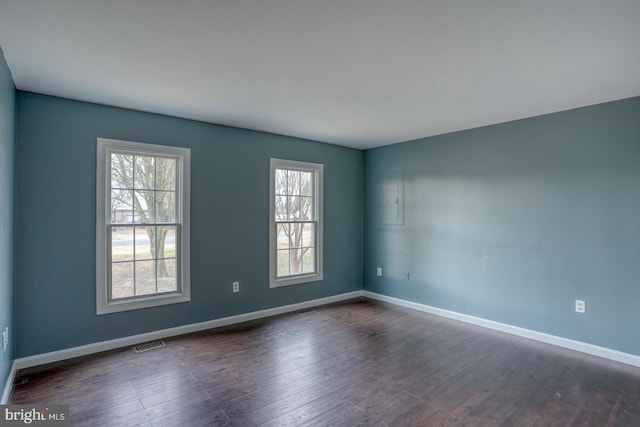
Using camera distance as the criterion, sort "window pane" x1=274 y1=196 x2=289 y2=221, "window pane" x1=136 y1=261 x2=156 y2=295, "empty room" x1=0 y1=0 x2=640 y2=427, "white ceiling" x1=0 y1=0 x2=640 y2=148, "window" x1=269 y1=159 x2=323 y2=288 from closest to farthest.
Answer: "white ceiling" x1=0 y1=0 x2=640 y2=148 → "empty room" x1=0 y1=0 x2=640 y2=427 → "window pane" x1=136 y1=261 x2=156 y2=295 → "window" x1=269 y1=159 x2=323 y2=288 → "window pane" x1=274 y1=196 x2=289 y2=221

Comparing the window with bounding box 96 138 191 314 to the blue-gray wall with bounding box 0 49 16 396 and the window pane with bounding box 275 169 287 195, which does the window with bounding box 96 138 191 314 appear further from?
the window pane with bounding box 275 169 287 195

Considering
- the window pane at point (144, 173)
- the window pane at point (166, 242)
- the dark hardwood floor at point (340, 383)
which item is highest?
the window pane at point (144, 173)

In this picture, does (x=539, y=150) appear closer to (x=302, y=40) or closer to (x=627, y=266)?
(x=627, y=266)

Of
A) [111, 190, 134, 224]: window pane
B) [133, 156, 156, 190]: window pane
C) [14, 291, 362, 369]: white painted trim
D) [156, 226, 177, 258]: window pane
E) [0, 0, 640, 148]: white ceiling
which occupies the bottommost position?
[14, 291, 362, 369]: white painted trim

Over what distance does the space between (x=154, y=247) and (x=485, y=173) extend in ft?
13.0

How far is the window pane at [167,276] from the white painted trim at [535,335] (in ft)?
10.3

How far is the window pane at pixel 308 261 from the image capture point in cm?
502

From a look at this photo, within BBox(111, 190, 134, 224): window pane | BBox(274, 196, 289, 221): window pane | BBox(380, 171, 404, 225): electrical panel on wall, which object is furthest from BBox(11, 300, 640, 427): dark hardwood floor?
BBox(380, 171, 404, 225): electrical panel on wall

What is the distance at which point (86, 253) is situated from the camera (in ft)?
10.6

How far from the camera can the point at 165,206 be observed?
148 inches

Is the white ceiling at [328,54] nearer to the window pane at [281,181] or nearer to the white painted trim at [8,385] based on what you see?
the window pane at [281,181]

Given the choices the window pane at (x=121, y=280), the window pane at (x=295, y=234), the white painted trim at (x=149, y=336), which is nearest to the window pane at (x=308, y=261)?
the window pane at (x=295, y=234)

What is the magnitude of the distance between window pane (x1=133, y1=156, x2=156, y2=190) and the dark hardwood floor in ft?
5.47

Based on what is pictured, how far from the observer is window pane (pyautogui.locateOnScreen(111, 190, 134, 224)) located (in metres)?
3.43
